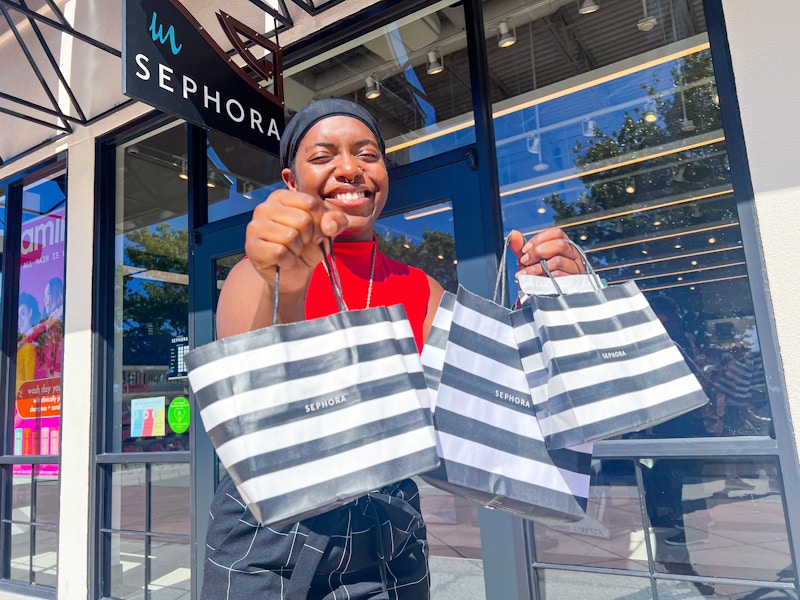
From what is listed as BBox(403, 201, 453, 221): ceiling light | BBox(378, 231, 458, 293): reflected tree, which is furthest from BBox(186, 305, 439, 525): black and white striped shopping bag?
BBox(403, 201, 453, 221): ceiling light

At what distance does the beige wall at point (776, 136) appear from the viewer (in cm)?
199

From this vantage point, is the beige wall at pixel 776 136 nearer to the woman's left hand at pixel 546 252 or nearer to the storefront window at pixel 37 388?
the woman's left hand at pixel 546 252

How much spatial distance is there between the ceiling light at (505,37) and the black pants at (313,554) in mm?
2365

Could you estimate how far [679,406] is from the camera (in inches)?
47.6

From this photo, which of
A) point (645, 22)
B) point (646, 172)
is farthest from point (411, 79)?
point (646, 172)

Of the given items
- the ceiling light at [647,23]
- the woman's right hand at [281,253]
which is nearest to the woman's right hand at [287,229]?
the woman's right hand at [281,253]

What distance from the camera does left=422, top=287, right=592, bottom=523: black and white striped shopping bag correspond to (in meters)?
1.09

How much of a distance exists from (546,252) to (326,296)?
50 centimetres

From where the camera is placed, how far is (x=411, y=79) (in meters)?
3.13

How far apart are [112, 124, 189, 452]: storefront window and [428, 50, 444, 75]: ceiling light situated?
1761mm

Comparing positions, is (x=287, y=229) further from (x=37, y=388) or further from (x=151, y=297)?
(x=37, y=388)

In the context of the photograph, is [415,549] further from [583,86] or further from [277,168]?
[277,168]

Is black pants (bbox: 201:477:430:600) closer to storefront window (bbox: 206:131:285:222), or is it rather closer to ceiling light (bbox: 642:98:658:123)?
ceiling light (bbox: 642:98:658:123)

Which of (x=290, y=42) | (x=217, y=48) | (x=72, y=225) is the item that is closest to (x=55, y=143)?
(x=72, y=225)
